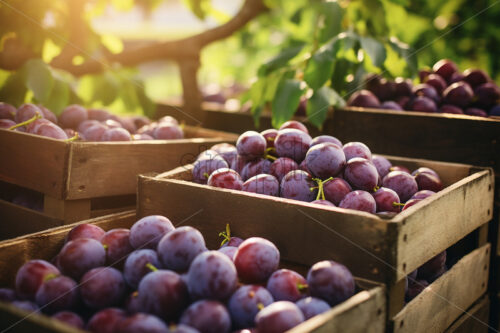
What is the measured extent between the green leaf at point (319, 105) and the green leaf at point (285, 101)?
0.07 metres

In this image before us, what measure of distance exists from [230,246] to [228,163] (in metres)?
0.53

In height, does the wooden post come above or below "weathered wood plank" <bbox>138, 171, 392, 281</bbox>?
above

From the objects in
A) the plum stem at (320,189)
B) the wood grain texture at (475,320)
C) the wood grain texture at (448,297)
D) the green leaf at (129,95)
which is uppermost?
the green leaf at (129,95)

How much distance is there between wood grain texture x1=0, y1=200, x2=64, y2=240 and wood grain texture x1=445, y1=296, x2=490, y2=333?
1437 mm

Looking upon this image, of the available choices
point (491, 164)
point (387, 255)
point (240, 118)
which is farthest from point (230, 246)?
point (240, 118)

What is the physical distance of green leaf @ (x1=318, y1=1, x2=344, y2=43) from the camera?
253 centimetres

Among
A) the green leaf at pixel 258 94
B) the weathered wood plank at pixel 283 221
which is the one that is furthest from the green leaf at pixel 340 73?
the weathered wood plank at pixel 283 221

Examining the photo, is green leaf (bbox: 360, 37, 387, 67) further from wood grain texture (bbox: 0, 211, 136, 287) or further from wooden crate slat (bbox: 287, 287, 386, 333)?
wood grain texture (bbox: 0, 211, 136, 287)

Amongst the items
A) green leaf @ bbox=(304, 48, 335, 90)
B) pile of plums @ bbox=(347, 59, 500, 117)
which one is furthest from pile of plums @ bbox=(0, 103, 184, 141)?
pile of plums @ bbox=(347, 59, 500, 117)

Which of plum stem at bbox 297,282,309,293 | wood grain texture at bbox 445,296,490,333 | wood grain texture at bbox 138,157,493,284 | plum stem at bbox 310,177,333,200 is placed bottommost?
wood grain texture at bbox 445,296,490,333

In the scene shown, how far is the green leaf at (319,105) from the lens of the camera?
7.51ft

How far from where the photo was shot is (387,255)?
1.14 m

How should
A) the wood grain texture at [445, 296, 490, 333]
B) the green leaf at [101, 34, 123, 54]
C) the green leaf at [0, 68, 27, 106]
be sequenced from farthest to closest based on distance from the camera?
1. the green leaf at [101, 34, 123, 54]
2. the green leaf at [0, 68, 27, 106]
3. the wood grain texture at [445, 296, 490, 333]

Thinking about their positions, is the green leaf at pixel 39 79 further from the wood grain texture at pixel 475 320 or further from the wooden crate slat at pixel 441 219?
the wood grain texture at pixel 475 320
